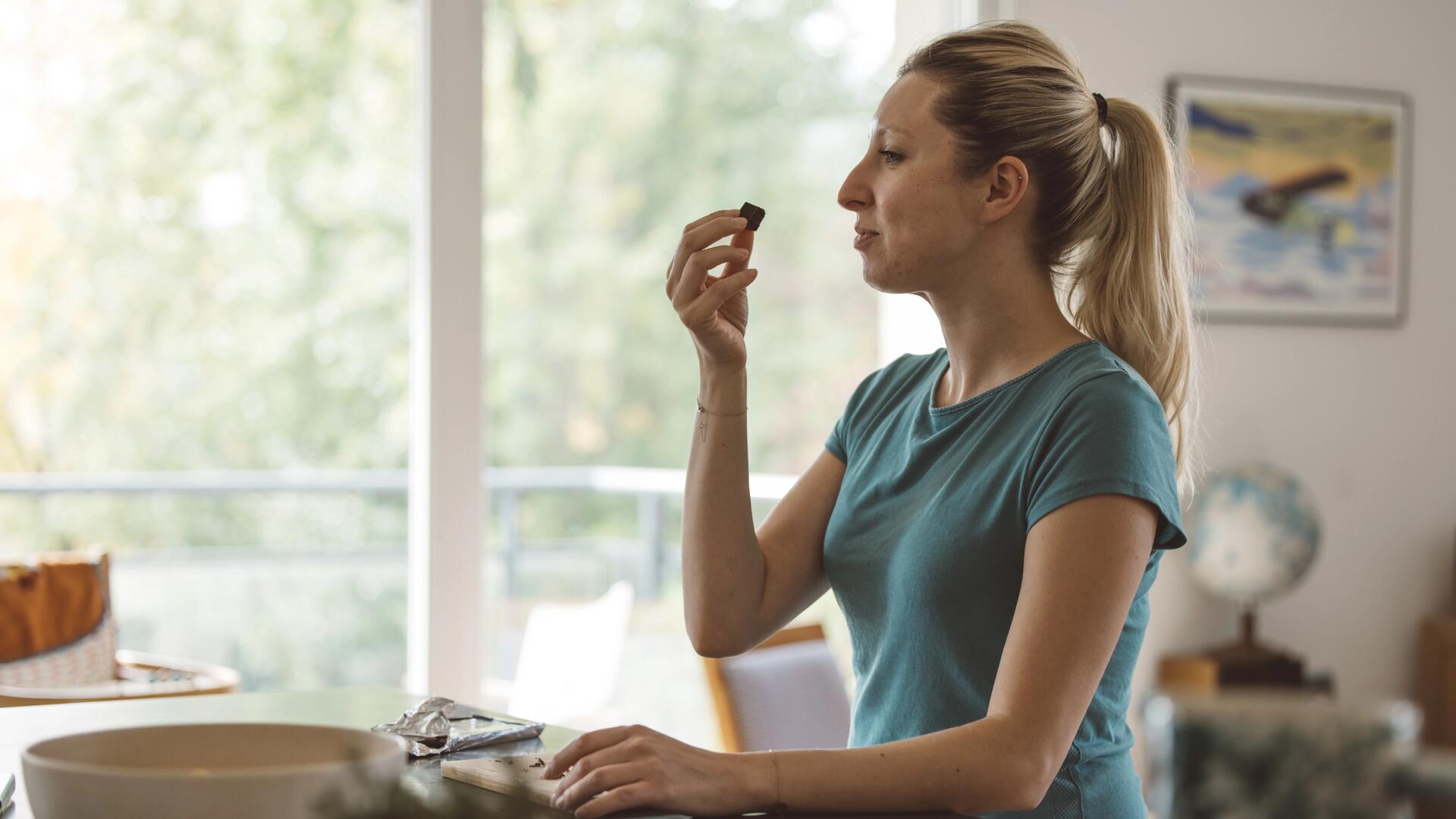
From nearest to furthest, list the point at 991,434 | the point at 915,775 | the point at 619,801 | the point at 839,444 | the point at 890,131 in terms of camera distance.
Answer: the point at 619,801 < the point at 915,775 < the point at 991,434 < the point at 890,131 < the point at 839,444

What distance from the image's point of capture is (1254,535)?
346 centimetres

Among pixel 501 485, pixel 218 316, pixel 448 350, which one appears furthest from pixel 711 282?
pixel 218 316

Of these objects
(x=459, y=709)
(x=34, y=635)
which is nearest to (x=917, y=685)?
(x=459, y=709)

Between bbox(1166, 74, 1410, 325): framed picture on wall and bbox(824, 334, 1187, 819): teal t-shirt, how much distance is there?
2289 millimetres

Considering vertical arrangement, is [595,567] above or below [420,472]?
below

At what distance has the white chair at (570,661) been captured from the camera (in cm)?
357

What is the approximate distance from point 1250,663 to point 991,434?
7.96ft

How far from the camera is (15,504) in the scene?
11.2ft

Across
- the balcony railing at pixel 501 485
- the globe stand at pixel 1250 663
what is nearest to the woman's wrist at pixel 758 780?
the balcony railing at pixel 501 485

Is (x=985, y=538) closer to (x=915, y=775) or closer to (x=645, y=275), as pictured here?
(x=915, y=775)

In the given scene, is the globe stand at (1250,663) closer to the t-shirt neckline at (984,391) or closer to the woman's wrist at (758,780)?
the t-shirt neckline at (984,391)

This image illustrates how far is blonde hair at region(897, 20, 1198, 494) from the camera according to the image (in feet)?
4.83

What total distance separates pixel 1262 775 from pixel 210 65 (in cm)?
354

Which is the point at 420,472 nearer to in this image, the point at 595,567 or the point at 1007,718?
the point at 595,567
